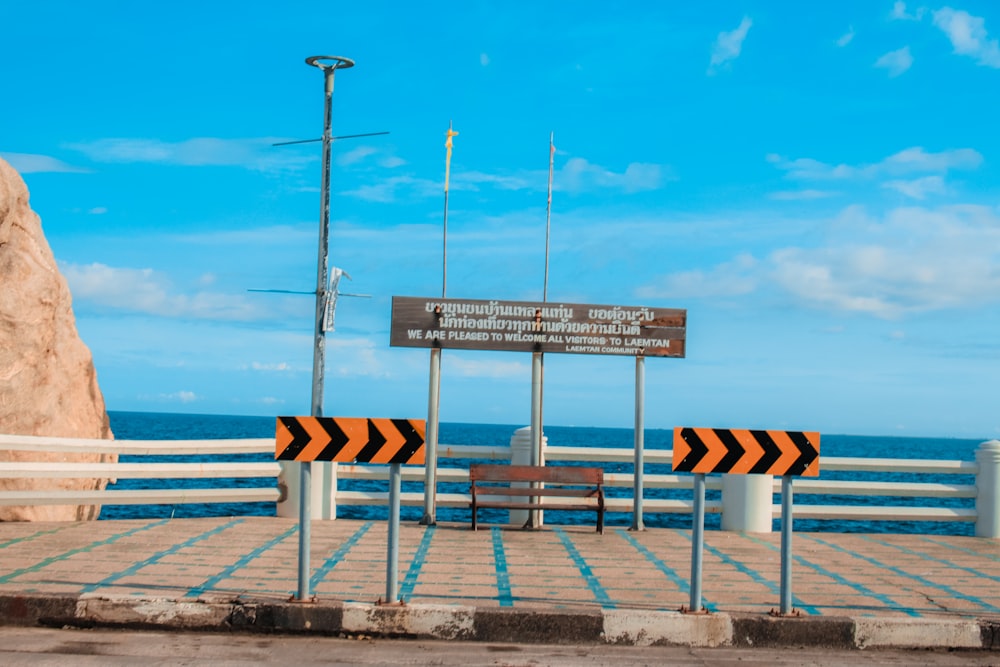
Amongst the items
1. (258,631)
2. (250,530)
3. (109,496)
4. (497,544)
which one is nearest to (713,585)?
(497,544)

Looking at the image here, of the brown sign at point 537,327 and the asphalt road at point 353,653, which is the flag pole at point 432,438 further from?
the asphalt road at point 353,653

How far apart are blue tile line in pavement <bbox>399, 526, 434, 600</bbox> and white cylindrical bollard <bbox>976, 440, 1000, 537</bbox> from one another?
24.3ft

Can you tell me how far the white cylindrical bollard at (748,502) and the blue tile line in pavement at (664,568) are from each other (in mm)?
1541

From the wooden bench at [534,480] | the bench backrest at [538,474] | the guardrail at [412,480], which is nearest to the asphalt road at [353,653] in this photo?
the guardrail at [412,480]

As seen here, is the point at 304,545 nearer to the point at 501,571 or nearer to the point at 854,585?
the point at 501,571

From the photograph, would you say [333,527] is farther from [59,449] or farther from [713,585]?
[713,585]

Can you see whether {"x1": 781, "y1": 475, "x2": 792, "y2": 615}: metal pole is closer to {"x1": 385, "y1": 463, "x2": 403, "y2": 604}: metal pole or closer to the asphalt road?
the asphalt road

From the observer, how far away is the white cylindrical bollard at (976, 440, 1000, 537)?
13273 millimetres

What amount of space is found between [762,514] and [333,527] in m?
5.63

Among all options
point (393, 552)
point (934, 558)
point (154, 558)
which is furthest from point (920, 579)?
point (154, 558)

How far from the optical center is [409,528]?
12461 mm

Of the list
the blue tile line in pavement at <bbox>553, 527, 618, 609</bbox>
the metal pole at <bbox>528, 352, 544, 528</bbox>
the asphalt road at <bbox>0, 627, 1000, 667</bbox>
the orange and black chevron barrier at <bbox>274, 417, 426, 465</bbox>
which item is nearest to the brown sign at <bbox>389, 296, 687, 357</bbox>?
the metal pole at <bbox>528, 352, 544, 528</bbox>

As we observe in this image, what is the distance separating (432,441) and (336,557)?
2945 millimetres

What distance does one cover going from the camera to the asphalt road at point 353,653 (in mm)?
6652
